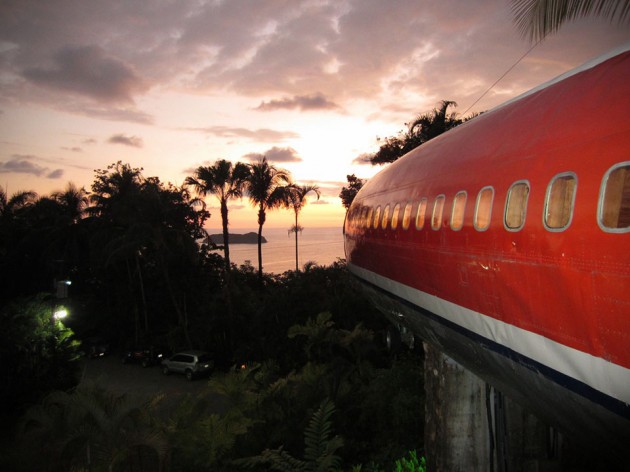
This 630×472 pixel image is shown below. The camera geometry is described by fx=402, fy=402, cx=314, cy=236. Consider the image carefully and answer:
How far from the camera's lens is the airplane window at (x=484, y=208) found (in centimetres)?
472

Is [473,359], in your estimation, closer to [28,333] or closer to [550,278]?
[550,278]

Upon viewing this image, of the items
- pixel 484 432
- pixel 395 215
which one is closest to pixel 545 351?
pixel 395 215

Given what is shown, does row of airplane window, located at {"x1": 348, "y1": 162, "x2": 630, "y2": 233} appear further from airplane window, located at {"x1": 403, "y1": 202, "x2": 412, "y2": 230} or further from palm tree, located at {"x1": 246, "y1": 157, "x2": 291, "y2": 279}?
palm tree, located at {"x1": 246, "y1": 157, "x2": 291, "y2": 279}

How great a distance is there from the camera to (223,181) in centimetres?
2920

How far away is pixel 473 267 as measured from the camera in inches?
195

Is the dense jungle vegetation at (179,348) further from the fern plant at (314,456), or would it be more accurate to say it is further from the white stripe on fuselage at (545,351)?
the white stripe on fuselage at (545,351)

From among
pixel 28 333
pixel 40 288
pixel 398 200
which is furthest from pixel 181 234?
pixel 398 200

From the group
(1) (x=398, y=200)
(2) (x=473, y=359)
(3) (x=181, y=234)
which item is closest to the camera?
(2) (x=473, y=359)

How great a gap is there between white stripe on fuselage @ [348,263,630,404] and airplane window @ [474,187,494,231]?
1.10 m

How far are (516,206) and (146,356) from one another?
2999 cm

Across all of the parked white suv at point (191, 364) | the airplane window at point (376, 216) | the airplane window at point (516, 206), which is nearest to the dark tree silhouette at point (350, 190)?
the parked white suv at point (191, 364)

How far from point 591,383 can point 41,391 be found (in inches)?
875

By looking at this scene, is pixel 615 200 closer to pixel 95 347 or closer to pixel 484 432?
pixel 484 432

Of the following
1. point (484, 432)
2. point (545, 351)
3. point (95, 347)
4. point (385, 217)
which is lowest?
point (95, 347)
